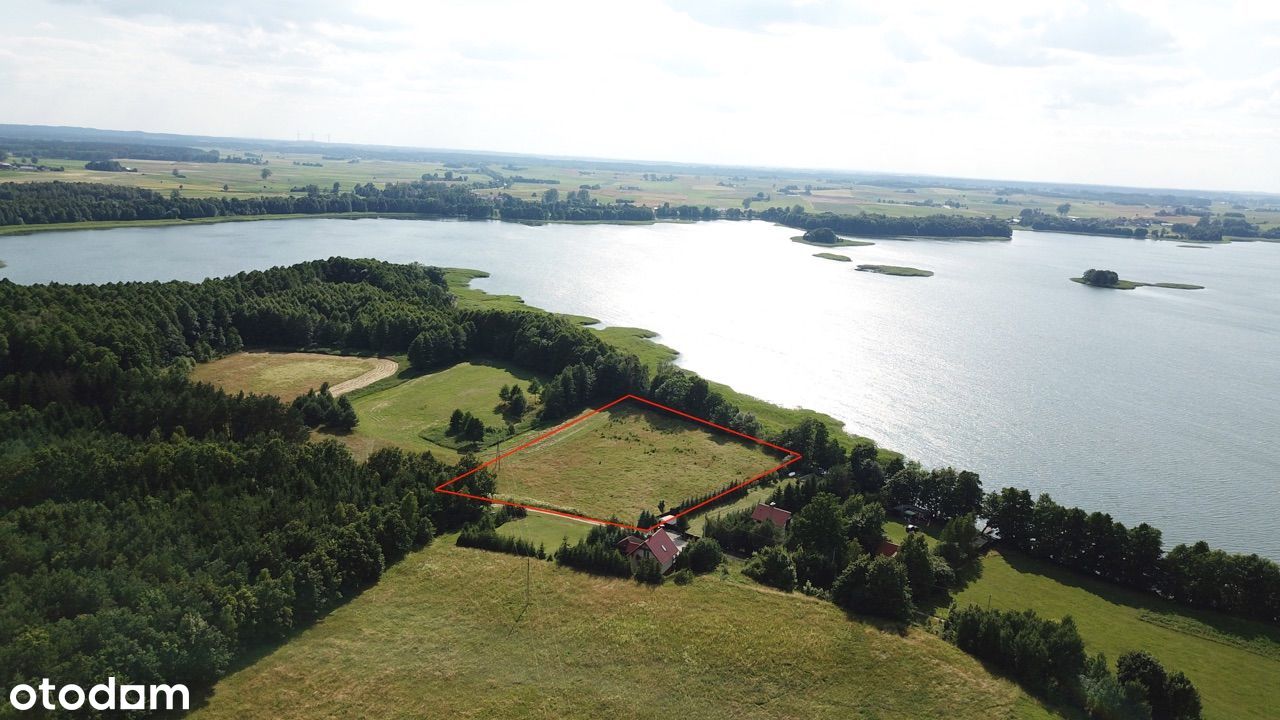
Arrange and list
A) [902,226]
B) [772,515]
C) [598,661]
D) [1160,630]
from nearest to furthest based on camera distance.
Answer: [598,661] < [1160,630] < [772,515] < [902,226]

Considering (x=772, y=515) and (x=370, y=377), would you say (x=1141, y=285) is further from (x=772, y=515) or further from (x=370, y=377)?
(x=370, y=377)

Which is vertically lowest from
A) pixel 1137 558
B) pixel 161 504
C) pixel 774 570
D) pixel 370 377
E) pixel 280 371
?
pixel 774 570

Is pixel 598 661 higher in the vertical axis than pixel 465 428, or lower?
lower

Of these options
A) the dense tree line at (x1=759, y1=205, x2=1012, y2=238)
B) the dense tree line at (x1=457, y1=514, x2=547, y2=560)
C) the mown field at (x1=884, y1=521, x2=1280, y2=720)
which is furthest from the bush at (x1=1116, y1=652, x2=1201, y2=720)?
the dense tree line at (x1=759, y1=205, x2=1012, y2=238)

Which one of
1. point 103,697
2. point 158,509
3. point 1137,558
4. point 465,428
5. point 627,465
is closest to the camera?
point 103,697

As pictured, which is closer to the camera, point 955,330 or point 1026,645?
point 1026,645

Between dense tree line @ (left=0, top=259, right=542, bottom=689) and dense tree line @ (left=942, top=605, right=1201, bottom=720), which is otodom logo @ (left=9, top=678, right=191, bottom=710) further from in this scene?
dense tree line @ (left=942, top=605, right=1201, bottom=720)

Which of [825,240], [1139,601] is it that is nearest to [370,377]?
[1139,601]

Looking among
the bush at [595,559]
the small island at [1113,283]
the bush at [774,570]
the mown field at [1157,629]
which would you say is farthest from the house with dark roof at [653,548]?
the small island at [1113,283]
